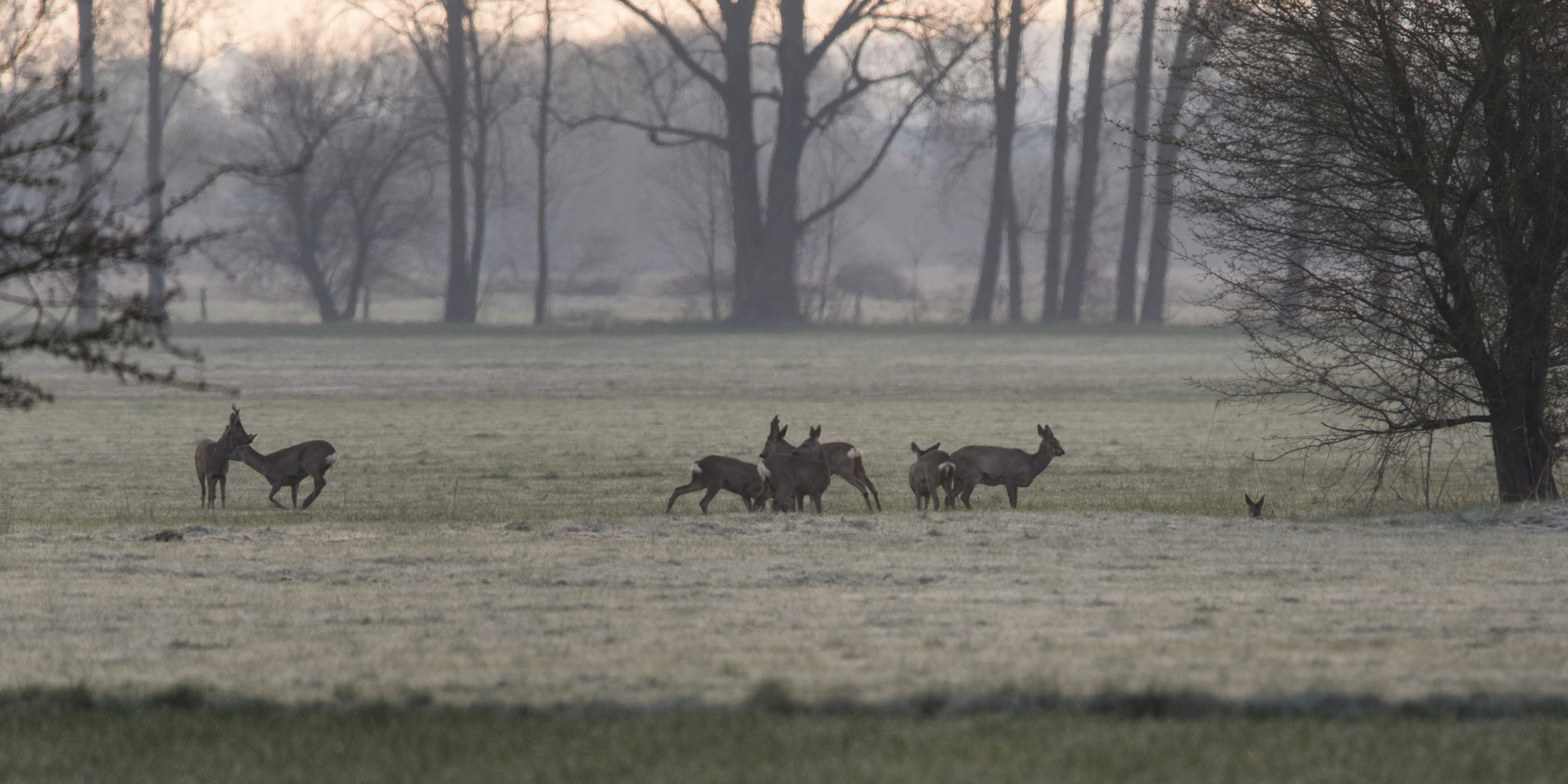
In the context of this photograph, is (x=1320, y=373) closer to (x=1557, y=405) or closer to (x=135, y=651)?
(x=1557, y=405)

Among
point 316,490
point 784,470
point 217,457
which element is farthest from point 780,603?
point 217,457

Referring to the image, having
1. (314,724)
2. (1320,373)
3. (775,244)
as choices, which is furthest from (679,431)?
(775,244)

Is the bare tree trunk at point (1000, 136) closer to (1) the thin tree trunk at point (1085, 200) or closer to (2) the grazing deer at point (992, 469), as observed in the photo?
(1) the thin tree trunk at point (1085, 200)

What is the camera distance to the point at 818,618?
9.28 metres

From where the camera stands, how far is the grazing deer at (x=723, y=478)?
16297mm

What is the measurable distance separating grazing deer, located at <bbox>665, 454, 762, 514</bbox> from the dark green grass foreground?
30.3 ft

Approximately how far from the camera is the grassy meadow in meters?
6.62

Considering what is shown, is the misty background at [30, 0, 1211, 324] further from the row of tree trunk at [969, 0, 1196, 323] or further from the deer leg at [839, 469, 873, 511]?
the deer leg at [839, 469, 873, 511]

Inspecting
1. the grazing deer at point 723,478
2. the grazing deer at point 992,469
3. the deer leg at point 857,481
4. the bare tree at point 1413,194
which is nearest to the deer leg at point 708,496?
the grazing deer at point 723,478

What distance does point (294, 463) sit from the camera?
1734 centimetres

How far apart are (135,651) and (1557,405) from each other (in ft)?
43.1

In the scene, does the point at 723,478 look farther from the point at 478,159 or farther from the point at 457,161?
the point at 478,159

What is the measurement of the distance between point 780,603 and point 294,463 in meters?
9.21

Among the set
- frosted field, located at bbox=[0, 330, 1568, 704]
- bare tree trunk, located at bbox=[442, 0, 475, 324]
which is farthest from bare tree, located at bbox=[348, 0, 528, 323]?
frosted field, located at bbox=[0, 330, 1568, 704]
